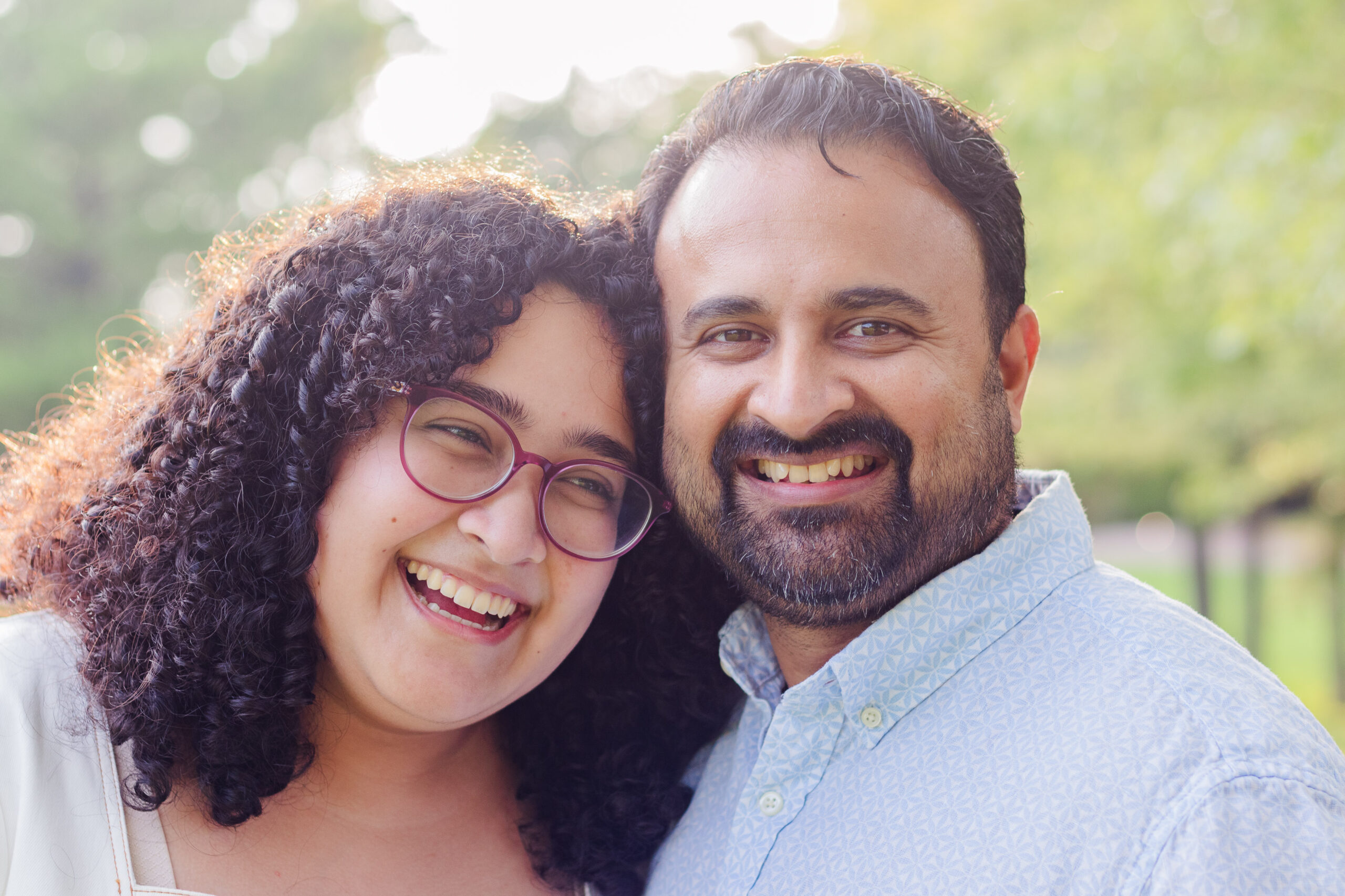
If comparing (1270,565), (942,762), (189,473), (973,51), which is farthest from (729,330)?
(1270,565)

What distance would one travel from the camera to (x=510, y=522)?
2213mm

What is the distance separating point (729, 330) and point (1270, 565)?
83.8 feet

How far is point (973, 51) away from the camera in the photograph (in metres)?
7.39

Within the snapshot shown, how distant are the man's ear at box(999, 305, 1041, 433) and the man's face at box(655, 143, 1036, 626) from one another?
5.7 inches

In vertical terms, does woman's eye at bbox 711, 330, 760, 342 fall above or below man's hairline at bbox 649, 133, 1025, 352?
below

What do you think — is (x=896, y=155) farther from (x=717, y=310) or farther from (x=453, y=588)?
(x=453, y=588)

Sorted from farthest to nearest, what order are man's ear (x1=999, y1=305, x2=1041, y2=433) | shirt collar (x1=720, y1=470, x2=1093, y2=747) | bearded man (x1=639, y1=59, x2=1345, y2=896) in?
man's ear (x1=999, y1=305, x2=1041, y2=433), shirt collar (x1=720, y1=470, x2=1093, y2=747), bearded man (x1=639, y1=59, x2=1345, y2=896)

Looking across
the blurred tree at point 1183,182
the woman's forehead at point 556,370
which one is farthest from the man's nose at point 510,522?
the blurred tree at point 1183,182

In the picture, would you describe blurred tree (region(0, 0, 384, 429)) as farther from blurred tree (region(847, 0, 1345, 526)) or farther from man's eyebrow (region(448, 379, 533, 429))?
man's eyebrow (region(448, 379, 533, 429))

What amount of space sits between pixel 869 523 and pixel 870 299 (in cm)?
48

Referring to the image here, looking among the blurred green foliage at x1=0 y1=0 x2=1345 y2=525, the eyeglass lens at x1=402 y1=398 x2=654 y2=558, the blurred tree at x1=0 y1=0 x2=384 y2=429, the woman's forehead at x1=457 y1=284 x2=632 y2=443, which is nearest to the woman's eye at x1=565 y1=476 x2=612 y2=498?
the eyeglass lens at x1=402 y1=398 x2=654 y2=558

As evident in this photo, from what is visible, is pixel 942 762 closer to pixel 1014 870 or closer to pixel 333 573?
pixel 1014 870

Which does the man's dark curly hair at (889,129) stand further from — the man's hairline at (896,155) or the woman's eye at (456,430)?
the woman's eye at (456,430)

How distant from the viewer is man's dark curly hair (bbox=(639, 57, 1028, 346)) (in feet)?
7.85
